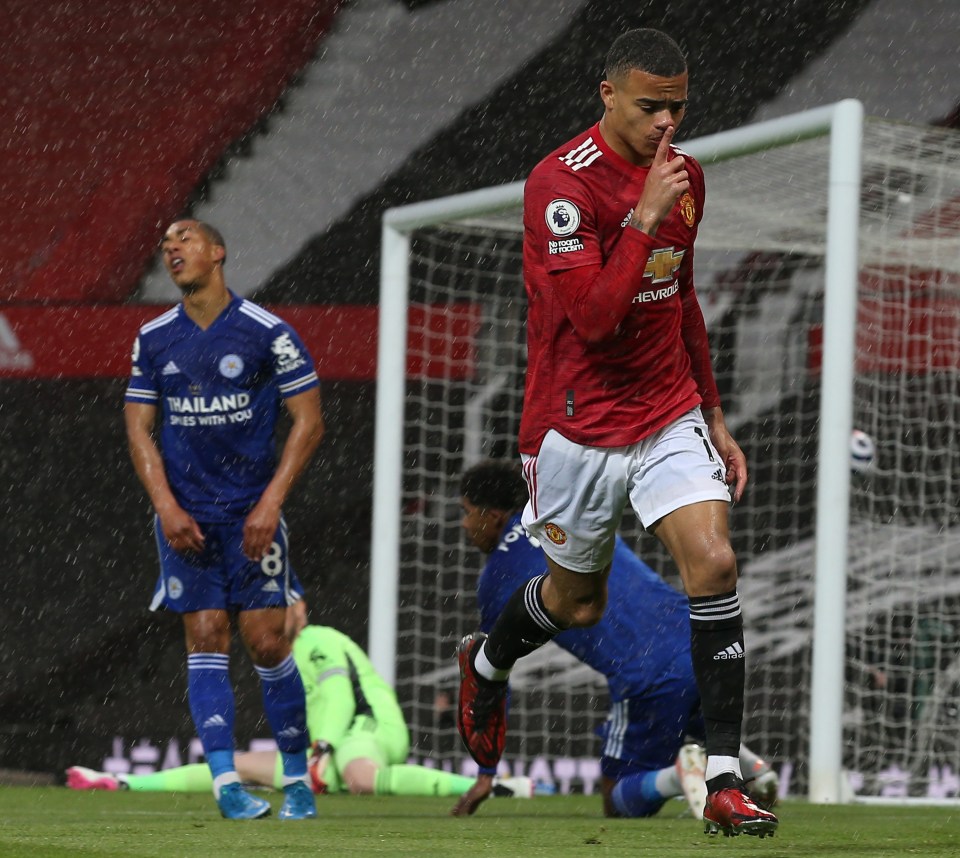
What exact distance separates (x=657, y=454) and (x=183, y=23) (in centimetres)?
571

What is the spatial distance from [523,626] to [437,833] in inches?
22.2

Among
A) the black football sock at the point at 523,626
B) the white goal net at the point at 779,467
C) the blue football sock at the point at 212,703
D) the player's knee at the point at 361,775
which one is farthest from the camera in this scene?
the white goal net at the point at 779,467

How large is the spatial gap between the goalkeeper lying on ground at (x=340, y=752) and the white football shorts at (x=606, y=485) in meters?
3.08

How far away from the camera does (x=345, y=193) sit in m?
8.41

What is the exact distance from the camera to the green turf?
11.1 ft

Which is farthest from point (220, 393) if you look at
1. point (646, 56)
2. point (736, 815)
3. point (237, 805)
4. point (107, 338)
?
point (107, 338)

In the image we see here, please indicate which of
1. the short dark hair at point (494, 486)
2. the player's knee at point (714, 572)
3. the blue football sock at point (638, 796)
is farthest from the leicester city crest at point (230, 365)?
the player's knee at point (714, 572)

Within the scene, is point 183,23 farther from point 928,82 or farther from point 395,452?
point 928,82

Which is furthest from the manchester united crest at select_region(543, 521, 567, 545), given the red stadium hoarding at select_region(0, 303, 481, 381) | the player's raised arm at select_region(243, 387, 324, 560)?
the red stadium hoarding at select_region(0, 303, 481, 381)

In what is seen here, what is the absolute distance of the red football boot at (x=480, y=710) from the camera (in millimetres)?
4652

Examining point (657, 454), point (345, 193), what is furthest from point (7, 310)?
point (657, 454)

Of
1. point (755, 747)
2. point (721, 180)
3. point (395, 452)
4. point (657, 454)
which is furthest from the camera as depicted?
point (755, 747)

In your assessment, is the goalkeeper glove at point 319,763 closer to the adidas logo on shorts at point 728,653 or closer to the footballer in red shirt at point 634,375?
the footballer in red shirt at point 634,375

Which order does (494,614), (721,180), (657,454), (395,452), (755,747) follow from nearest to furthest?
(657,454) < (494,614) < (721,180) < (395,452) < (755,747)
